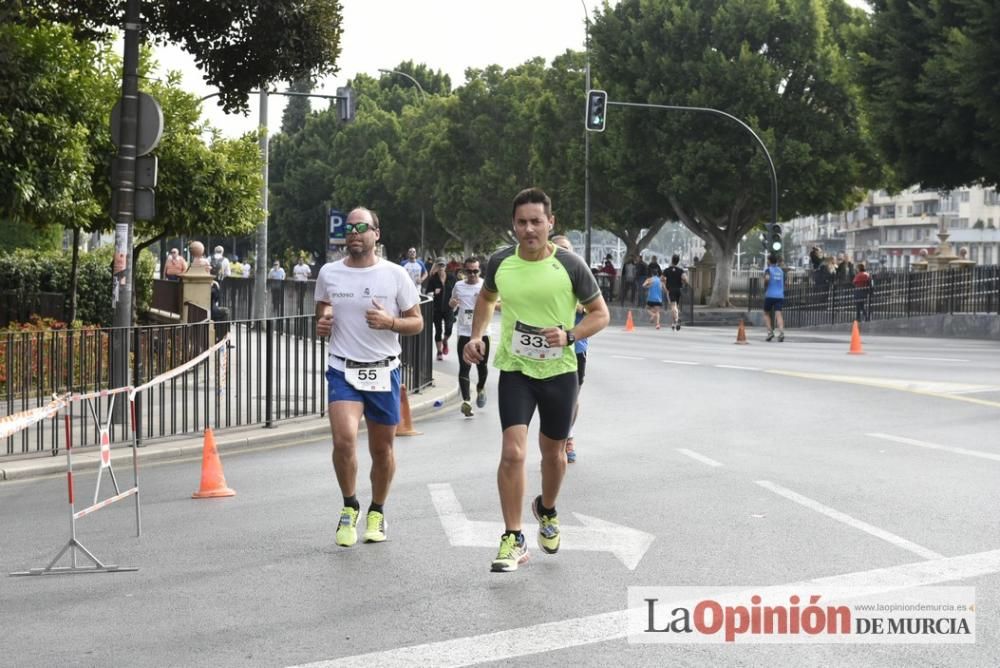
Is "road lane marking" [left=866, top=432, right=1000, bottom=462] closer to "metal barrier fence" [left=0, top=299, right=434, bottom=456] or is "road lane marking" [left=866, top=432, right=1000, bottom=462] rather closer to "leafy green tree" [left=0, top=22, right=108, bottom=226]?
"metal barrier fence" [left=0, top=299, right=434, bottom=456]

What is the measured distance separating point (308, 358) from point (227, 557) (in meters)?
7.49

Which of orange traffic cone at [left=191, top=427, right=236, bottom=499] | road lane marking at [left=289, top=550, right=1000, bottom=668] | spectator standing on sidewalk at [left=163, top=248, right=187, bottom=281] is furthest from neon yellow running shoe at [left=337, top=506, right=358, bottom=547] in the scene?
spectator standing on sidewalk at [left=163, top=248, right=187, bottom=281]

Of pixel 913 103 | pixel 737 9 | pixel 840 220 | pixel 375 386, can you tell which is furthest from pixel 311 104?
pixel 375 386

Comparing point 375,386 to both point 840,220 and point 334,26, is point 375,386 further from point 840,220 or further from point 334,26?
point 840,220

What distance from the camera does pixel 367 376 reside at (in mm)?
7754

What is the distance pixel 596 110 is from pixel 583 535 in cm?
3112

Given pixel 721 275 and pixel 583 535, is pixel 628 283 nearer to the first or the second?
pixel 721 275

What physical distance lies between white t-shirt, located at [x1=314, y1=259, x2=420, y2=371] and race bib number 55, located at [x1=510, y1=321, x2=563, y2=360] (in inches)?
38.2

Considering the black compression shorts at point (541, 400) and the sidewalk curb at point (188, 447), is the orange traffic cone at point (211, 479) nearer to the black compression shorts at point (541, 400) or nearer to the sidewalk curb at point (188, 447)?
the sidewalk curb at point (188, 447)

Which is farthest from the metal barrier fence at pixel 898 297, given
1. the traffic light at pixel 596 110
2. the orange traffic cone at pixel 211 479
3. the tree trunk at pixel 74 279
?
the orange traffic cone at pixel 211 479

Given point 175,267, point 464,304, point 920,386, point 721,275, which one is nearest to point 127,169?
point 464,304

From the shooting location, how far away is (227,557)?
24.4 feet

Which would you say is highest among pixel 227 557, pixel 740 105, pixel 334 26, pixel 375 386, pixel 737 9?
pixel 737 9

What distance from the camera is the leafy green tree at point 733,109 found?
46.2m
